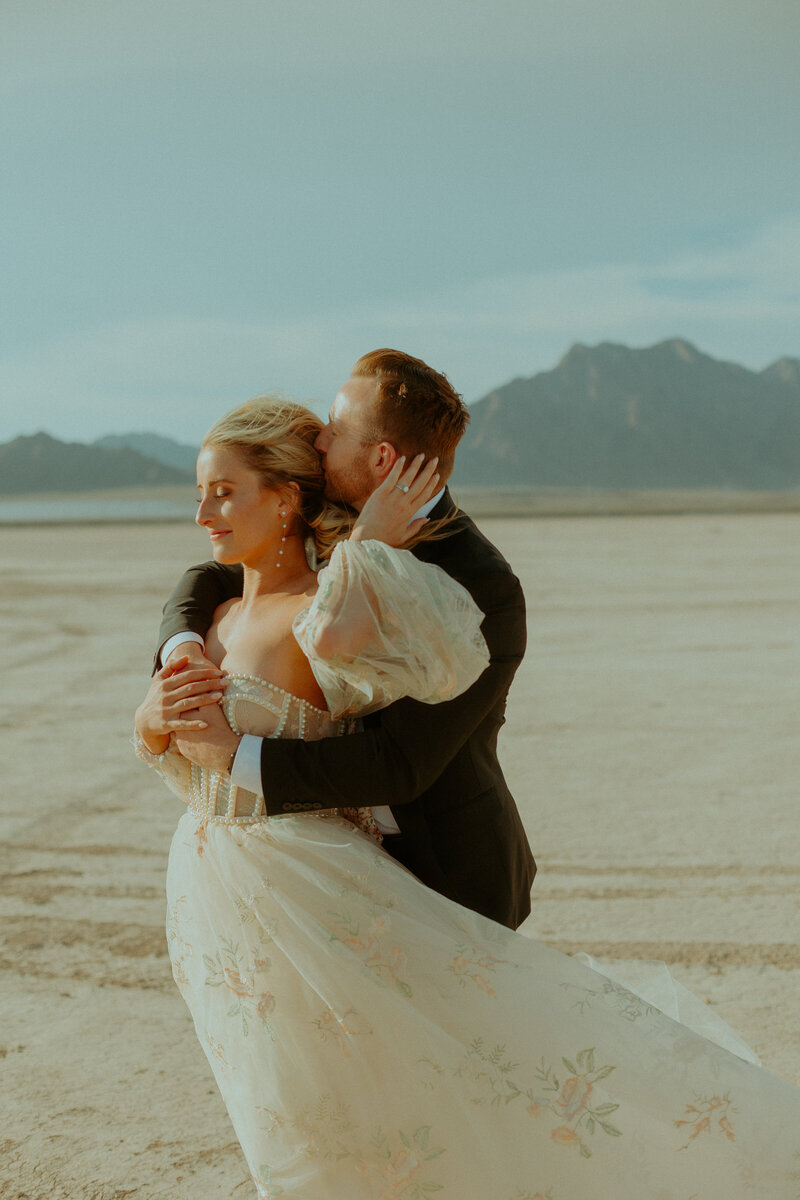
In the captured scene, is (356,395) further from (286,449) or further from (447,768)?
(447,768)

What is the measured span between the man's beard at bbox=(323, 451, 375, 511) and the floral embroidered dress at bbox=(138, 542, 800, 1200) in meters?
0.44

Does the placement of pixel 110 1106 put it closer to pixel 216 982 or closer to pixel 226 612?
pixel 216 982

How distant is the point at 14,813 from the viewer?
21.5 feet

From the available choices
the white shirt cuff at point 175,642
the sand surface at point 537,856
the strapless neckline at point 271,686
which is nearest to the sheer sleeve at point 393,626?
the strapless neckline at point 271,686

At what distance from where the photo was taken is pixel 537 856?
228 inches

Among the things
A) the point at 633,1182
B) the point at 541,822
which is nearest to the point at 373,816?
the point at 633,1182

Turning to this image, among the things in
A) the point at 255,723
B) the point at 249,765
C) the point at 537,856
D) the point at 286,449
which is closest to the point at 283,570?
the point at 286,449

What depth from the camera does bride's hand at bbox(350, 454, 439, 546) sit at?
2.33 meters

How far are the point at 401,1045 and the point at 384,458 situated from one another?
1.25m

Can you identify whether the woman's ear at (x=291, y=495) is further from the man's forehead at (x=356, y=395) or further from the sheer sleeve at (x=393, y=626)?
the sheer sleeve at (x=393, y=626)

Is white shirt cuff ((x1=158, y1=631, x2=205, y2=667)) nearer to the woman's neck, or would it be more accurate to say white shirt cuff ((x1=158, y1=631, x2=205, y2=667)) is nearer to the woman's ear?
the woman's neck

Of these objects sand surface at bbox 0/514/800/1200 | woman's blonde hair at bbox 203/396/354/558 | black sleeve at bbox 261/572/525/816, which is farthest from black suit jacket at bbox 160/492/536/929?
sand surface at bbox 0/514/800/1200

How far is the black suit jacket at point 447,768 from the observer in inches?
92.0

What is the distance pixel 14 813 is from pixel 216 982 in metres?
4.48
